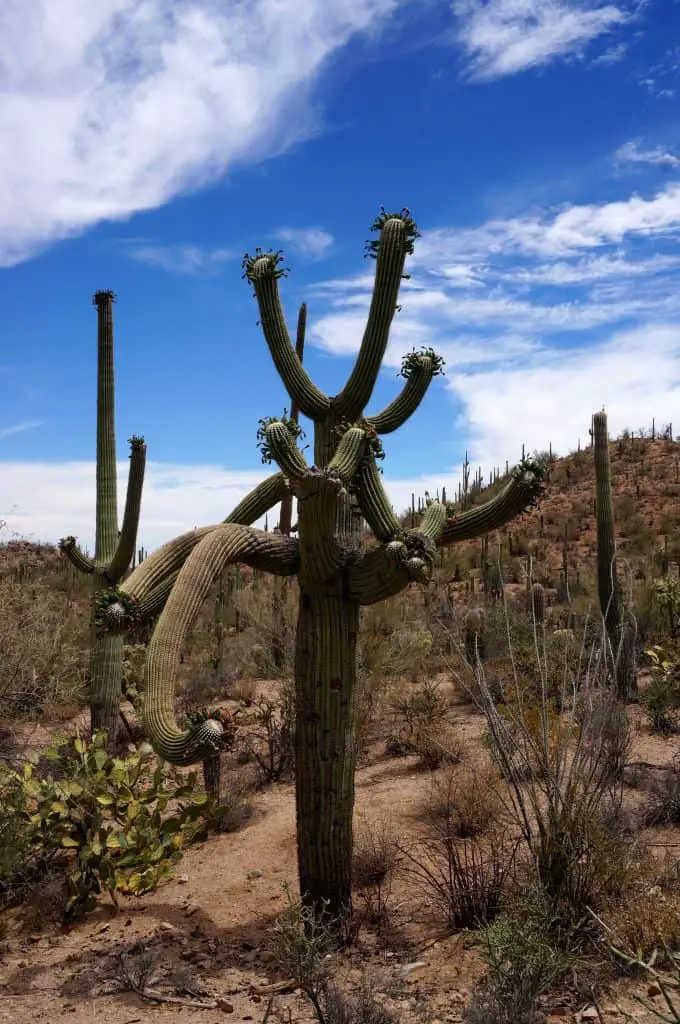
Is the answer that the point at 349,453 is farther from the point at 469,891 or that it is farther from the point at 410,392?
the point at 469,891

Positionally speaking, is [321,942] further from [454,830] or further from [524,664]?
[524,664]

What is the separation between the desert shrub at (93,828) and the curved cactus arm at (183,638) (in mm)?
2198

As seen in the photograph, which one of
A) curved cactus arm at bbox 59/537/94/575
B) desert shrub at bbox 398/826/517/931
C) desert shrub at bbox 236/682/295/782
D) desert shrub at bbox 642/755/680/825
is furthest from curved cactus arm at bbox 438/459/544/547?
curved cactus arm at bbox 59/537/94/575

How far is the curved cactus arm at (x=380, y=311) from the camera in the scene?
6516 millimetres

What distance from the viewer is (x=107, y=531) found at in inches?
461

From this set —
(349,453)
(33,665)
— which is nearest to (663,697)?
(349,453)

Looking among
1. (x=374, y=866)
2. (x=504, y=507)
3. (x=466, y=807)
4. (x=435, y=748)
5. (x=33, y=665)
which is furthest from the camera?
(x=33, y=665)

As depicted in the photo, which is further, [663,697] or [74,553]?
[74,553]

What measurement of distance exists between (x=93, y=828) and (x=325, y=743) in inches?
95.2

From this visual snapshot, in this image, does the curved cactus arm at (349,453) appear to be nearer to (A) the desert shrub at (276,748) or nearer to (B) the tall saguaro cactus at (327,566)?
(B) the tall saguaro cactus at (327,566)

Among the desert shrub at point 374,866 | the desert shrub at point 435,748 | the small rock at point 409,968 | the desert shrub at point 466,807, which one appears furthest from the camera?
the desert shrub at point 435,748

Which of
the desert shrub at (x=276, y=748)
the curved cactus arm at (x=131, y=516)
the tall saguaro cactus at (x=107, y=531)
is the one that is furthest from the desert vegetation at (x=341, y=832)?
the curved cactus arm at (x=131, y=516)

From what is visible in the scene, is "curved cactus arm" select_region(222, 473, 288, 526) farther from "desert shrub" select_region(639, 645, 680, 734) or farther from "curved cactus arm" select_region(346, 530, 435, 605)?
"desert shrub" select_region(639, 645, 680, 734)

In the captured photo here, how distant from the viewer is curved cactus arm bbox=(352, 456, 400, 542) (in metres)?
6.20
